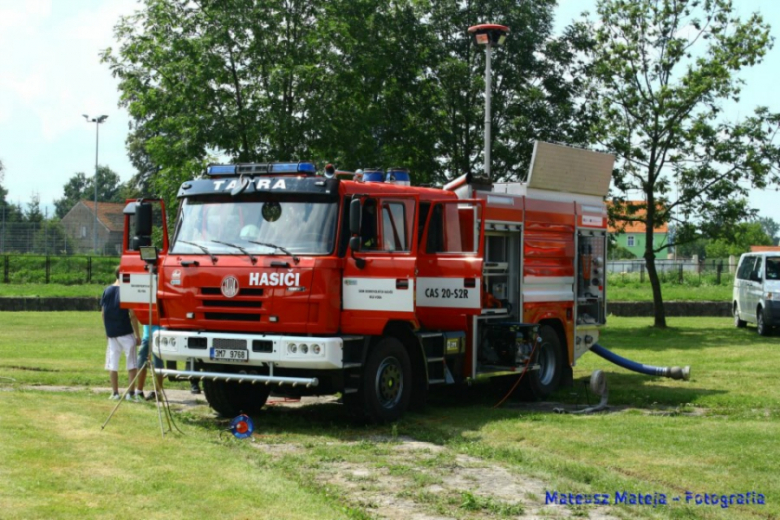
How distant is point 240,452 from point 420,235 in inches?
155

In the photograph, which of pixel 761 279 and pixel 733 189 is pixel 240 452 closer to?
pixel 761 279

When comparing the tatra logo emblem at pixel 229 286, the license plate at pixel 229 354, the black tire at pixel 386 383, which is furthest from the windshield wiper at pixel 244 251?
the black tire at pixel 386 383

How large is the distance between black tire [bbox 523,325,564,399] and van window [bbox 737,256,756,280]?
46.0 ft

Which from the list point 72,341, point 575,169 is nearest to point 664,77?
point 575,169

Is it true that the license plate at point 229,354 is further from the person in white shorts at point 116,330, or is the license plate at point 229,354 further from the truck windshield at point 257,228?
the person in white shorts at point 116,330

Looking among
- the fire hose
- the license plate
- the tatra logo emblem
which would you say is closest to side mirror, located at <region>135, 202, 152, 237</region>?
the tatra logo emblem

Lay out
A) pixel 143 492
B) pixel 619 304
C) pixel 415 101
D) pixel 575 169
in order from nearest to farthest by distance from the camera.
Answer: pixel 143 492 < pixel 575 169 < pixel 415 101 < pixel 619 304

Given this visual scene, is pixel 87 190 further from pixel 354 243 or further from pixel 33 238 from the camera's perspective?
pixel 354 243

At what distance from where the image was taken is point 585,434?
35.5 feet

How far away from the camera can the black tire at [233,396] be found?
1232cm

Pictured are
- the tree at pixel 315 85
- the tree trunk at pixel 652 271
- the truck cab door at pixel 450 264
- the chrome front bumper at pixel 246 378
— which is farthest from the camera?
the tree trunk at pixel 652 271

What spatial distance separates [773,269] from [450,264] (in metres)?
16.6

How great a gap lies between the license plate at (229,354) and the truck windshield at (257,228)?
43.2 inches

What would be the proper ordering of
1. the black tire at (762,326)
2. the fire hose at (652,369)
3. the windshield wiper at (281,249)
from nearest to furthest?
the windshield wiper at (281,249), the fire hose at (652,369), the black tire at (762,326)
